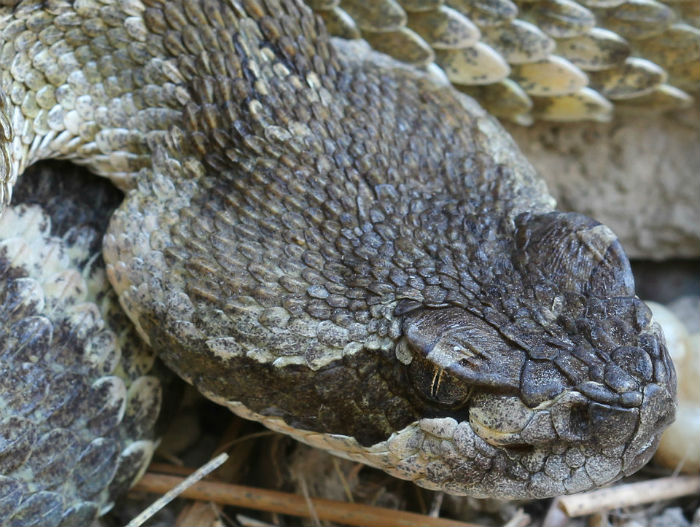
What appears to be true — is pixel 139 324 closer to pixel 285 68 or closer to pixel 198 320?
pixel 198 320

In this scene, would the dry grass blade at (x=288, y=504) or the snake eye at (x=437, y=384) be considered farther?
the dry grass blade at (x=288, y=504)

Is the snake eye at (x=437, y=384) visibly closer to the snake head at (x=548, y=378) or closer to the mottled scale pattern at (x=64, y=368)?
the snake head at (x=548, y=378)

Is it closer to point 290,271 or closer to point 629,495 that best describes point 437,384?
point 290,271

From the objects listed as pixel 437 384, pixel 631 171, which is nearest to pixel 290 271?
pixel 437 384

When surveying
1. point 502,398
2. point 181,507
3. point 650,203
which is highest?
point 502,398

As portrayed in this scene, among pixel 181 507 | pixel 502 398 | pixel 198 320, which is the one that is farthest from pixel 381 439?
pixel 181 507

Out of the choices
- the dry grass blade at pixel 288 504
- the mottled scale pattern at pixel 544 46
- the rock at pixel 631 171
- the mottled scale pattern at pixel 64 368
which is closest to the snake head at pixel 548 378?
the dry grass blade at pixel 288 504
